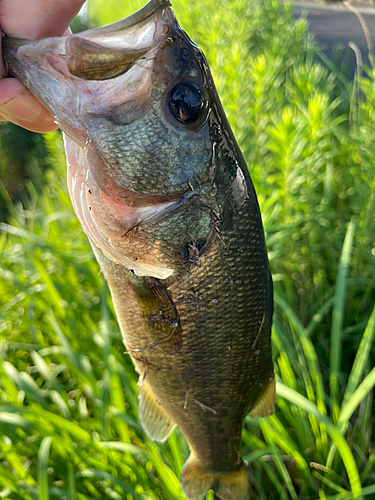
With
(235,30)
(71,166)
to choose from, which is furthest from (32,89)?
(235,30)

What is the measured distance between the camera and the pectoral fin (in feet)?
3.94

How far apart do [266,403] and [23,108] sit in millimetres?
1027

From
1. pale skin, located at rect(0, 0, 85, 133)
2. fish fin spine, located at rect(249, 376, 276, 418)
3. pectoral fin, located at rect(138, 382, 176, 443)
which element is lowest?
pectoral fin, located at rect(138, 382, 176, 443)

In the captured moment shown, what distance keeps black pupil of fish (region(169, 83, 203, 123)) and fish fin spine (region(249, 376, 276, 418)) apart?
749 millimetres

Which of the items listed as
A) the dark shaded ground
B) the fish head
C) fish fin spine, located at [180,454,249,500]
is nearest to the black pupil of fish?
the fish head

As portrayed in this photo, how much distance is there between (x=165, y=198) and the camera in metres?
0.86

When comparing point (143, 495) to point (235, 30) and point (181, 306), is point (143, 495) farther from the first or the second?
point (235, 30)

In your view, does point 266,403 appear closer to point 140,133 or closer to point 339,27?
point 140,133

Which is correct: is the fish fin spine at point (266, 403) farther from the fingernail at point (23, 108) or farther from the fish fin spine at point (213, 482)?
the fingernail at point (23, 108)

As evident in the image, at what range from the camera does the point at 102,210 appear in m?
0.88

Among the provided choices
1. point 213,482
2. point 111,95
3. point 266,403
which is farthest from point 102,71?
point 213,482

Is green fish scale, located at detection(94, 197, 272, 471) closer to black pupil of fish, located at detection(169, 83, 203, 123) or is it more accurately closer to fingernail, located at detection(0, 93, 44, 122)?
black pupil of fish, located at detection(169, 83, 203, 123)

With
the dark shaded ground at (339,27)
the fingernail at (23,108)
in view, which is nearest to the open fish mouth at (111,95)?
the fingernail at (23,108)

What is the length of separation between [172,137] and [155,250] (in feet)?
0.82
